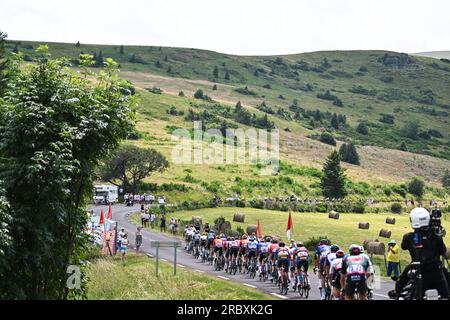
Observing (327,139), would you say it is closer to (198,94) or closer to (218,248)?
(198,94)

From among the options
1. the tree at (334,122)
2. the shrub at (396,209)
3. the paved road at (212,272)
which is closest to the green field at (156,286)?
the paved road at (212,272)

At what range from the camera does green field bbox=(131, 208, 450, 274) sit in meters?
42.3

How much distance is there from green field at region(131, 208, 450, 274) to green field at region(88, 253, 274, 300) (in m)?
10.8

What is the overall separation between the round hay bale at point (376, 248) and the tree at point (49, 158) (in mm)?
20193

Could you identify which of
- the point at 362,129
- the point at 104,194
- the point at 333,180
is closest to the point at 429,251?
the point at 104,194

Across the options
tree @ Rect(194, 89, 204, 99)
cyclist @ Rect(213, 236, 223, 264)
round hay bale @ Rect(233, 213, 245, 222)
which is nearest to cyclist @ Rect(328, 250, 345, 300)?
cyclist @ Rect(213, 236, 223, 264)

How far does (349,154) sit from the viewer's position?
12688 cm

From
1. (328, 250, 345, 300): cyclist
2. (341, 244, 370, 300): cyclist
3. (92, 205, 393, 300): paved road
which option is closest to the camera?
(341, 244, 370, 300): cyclist

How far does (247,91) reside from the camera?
186 meters

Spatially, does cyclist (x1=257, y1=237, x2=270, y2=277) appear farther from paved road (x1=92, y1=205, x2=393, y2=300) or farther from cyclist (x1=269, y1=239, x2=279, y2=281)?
paved road (x1=92, y1=205, x2=393, y2=300)

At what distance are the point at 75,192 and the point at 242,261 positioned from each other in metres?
13.1
